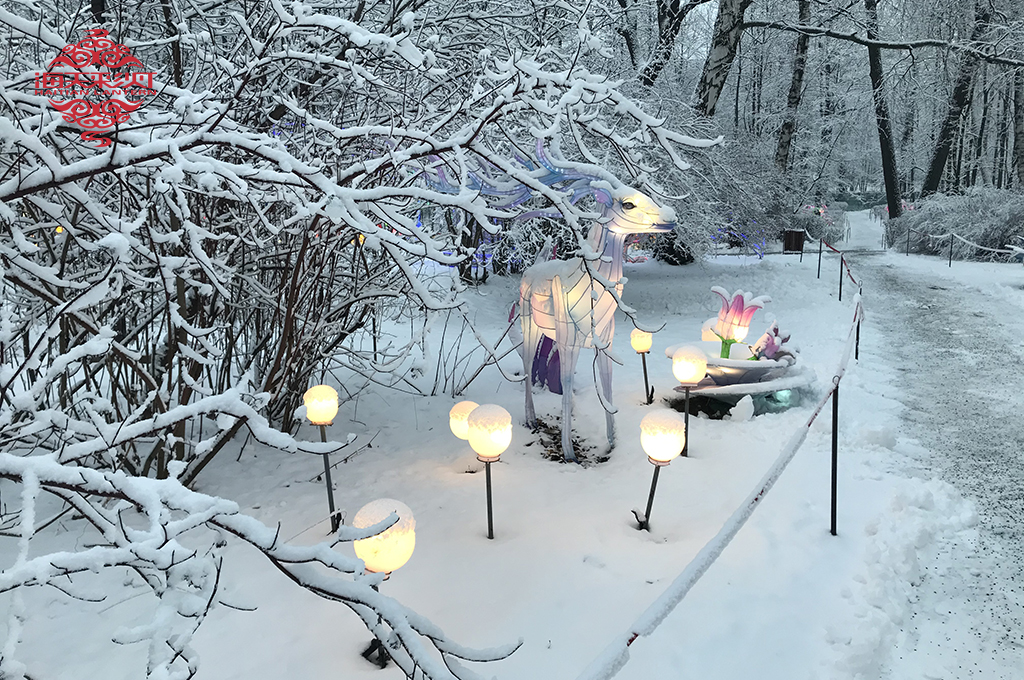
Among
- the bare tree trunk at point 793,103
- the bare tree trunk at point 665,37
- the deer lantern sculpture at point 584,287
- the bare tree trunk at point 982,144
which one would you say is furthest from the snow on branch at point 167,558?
the bare tree trunk at point 982,144

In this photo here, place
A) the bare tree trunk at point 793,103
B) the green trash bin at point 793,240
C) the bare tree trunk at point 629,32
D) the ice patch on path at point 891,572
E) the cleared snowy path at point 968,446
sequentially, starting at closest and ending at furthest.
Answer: the ice patch on path at point 891,572 → the cleared snowy path at point 968,446 → the bare tree trunk at point 629,32 → the green trash bin at point 793,240 → the bare tree trunk at point 793,103

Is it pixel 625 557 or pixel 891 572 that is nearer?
pixel 891 572

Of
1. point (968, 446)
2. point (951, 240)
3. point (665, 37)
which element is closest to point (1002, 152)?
point (951, 240)

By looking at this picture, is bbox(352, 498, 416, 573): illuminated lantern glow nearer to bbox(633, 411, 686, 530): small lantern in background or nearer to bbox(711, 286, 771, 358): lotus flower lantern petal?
bbox(633, 411, 686, 530): small lantern in background

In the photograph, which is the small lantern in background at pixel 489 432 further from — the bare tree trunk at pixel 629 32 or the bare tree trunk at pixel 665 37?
the bare tree trunk at pixel 629 32

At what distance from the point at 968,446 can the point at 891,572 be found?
2250 mm

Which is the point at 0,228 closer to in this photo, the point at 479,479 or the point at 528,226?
the point at 479,479

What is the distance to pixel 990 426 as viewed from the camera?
17.4ft

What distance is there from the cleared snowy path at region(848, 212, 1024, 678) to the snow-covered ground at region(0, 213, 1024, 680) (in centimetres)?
2

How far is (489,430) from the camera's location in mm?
3682

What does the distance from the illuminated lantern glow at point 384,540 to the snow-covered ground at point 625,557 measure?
0.48m

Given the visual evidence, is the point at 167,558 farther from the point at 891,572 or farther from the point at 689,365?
the point at 689,365

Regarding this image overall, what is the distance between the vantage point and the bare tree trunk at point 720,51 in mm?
10523

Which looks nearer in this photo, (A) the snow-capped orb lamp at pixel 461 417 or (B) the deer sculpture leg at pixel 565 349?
(A) the snow-capped orb lamp at pixel 461 417
